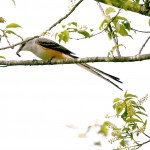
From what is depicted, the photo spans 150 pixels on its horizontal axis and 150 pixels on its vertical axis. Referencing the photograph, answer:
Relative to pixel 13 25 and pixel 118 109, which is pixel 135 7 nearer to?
pixel 118 109

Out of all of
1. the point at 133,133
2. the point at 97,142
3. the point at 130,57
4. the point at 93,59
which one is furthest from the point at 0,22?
the point at 97,142

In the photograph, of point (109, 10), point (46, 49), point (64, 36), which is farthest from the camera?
point (46, 49)

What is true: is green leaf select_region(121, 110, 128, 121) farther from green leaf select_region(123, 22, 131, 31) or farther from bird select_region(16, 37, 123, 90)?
bird select_region(16, 37, 123, 90)

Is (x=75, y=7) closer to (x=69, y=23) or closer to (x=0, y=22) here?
(x=69, y=23)

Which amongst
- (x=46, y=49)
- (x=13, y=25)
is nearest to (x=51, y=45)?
(x=46, y=49)

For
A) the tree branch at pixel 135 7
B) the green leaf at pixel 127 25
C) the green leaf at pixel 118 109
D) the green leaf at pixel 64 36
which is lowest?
the green leaf at pixel 118 109

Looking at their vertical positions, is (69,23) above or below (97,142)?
above

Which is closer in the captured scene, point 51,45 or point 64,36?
point 64,36

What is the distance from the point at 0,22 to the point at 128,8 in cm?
118

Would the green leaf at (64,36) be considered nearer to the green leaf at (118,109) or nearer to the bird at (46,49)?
the green leaf at (118,109)

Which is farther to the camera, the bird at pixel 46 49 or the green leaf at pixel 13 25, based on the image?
the bird at pixel 46 49

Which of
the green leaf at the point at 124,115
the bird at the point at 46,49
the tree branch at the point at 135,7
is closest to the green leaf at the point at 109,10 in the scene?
the tree branch at the point at 135,7

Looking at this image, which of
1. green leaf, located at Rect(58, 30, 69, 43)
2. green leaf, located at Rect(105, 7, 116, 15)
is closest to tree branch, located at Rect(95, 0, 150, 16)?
green leaf, located at Rect(105, 7, 116, 15)

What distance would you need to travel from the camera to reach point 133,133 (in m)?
3.65
